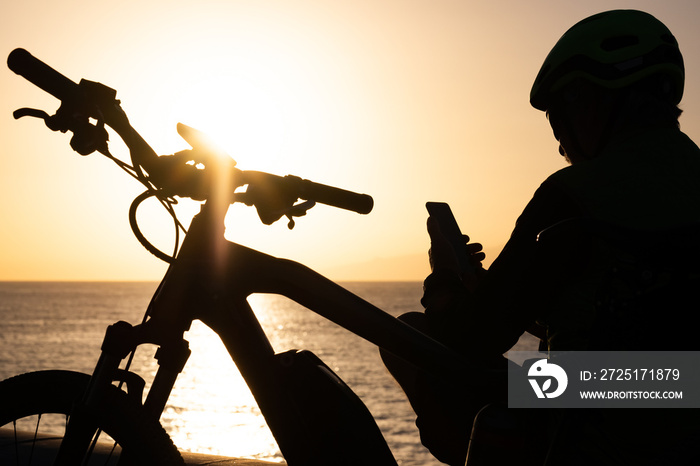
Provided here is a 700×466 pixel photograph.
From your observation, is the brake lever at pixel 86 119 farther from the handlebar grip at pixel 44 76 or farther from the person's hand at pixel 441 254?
the person's hand at pixel 441 254

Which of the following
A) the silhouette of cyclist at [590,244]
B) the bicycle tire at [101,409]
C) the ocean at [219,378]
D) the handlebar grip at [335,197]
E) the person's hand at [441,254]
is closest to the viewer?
the silhouette of cyclist at [590,244]

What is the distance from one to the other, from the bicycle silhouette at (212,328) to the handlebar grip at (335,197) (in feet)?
0.07

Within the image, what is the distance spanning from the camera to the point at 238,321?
2.49 m

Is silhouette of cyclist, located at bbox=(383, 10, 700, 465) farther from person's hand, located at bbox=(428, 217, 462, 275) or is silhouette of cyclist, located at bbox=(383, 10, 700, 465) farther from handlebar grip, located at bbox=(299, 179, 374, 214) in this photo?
handlebar grip, located at bbox=(299, 179, 374, 214)

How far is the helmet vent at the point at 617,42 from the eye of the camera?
2.44 m

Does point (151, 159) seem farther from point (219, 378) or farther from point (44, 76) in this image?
point (219, 378)

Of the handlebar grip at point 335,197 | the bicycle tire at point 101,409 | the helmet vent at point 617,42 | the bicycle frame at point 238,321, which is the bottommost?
the bicycle tire at point 101,409

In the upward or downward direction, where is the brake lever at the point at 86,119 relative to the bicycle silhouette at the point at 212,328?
upward

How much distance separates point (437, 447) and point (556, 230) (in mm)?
1058

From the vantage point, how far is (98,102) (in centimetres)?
247

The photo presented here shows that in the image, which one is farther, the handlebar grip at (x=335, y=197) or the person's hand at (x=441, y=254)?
the person's hand at (x=441, y=254)

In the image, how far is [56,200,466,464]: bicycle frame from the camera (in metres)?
2.41

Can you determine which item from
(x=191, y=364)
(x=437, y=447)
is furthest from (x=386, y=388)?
(x=437, y=447)

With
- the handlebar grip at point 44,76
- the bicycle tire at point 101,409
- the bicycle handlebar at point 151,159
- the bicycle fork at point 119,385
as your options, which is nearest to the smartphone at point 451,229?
the bicycle handlebar at point 151,159
